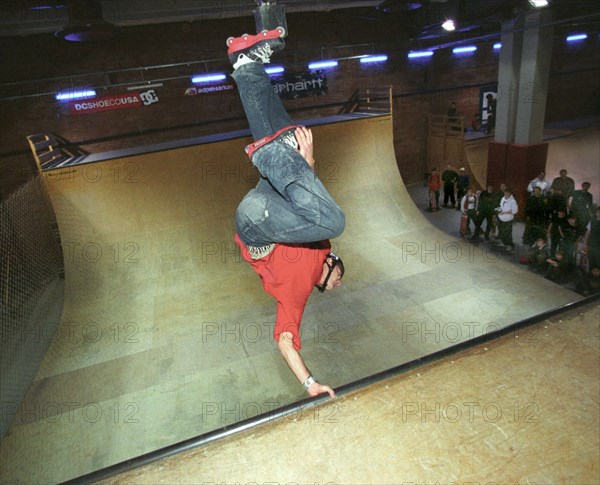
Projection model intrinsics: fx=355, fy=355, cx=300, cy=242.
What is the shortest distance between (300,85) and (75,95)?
257 inches

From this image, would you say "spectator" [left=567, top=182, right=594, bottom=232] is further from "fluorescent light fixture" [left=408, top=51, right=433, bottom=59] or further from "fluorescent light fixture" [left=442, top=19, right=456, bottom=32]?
"fluorescent light fixture" [left=408, top=51, right=433, bottom=59]

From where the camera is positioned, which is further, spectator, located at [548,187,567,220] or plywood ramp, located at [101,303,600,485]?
spectator, located at [548,187,567,220]

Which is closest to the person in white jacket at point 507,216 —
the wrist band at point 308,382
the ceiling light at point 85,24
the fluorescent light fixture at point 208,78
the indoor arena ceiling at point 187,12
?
the indoor arena ceiling at point 187,12

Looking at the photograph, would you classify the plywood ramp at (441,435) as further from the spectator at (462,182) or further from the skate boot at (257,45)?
the spectator at (462,182)

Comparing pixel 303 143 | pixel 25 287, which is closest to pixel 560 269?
pixel 303 143

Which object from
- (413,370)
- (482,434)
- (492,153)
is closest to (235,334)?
(413,370)

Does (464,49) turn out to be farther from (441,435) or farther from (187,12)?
(441,435)

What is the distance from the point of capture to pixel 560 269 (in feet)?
21.0

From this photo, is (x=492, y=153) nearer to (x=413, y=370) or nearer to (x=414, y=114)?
(x=414, y=114)

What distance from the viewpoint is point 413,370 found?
191 cm

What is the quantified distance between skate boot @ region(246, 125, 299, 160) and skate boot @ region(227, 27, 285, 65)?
0.44m

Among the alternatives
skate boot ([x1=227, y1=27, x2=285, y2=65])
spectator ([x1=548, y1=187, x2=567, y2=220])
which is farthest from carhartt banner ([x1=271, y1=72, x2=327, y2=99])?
skate boot ([x1=227, y1=27, x2=285, y2=65])

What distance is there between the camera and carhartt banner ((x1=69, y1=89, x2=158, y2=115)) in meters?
Result: 9.85

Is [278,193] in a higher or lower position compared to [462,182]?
higher
